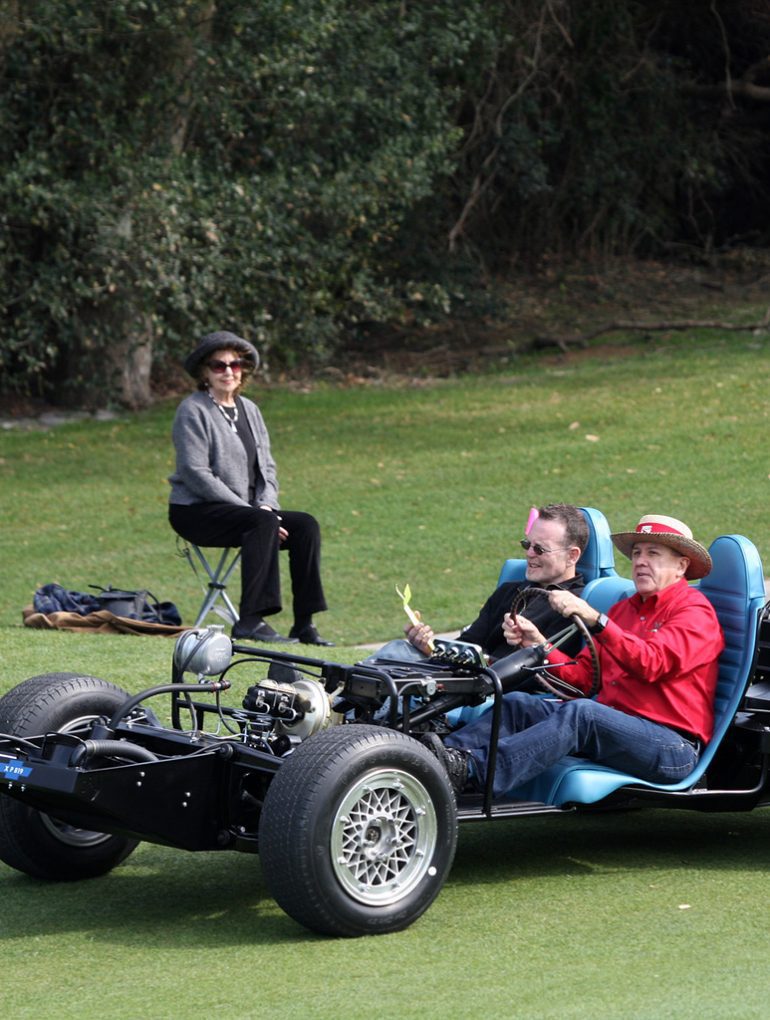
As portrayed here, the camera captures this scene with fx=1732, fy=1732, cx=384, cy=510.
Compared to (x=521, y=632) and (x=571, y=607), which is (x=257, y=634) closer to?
(x=521, y=632)

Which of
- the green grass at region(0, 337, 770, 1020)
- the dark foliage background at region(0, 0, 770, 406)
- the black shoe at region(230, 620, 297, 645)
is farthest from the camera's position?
the dark foliage background at region(0, 0, 770, 406)

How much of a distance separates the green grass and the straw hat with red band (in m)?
1.04

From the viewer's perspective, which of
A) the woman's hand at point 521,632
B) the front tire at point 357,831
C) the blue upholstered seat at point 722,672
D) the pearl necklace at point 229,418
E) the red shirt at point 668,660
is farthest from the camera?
the pearl necklace at point 229,418

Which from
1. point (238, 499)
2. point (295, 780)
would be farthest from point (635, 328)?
point (295, 780)

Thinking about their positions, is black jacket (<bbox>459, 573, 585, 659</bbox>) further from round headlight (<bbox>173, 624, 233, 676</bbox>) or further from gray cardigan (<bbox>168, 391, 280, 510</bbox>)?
gray cardigan (<bbox>168, 391, 280, 510</bbox>)

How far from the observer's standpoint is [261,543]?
1024cm

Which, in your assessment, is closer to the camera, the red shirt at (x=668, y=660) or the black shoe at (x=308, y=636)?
the red shirt at (x=668, y=660)

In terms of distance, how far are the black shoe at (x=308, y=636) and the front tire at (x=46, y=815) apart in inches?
175

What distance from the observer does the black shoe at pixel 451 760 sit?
5.62 metres

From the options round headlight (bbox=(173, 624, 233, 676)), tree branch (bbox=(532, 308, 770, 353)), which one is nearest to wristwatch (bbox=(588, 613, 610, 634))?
round headlight (bbox=(173, 624, 233, 676))

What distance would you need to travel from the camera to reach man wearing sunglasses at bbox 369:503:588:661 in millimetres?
6422

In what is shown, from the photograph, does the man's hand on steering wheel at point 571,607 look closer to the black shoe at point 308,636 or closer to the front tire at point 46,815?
the front tire at point 46,815

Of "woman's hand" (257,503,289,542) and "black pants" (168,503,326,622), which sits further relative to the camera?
"woman's hand" (257,503,289,542)

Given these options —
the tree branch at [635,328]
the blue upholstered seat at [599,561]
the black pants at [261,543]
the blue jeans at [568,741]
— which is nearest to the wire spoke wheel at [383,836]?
the blue jeans at [568,741]
